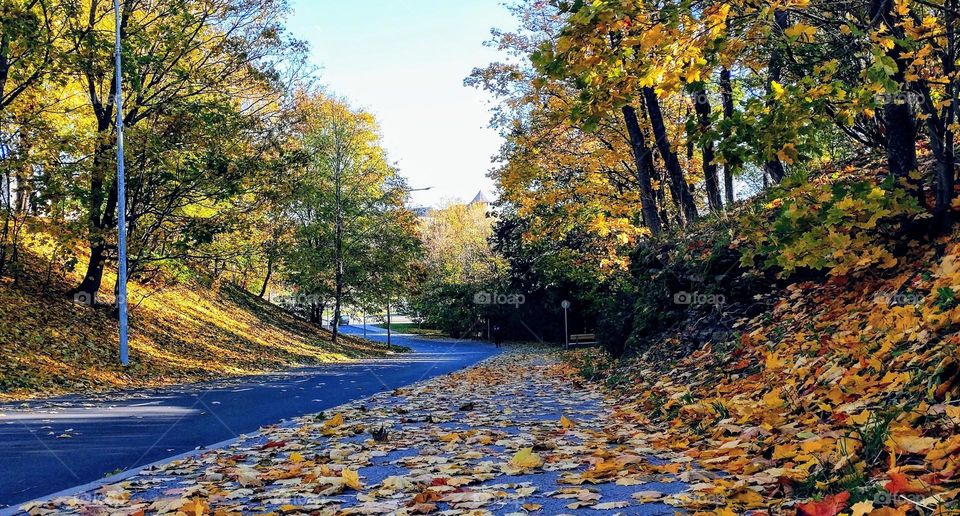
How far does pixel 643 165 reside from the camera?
617 inches

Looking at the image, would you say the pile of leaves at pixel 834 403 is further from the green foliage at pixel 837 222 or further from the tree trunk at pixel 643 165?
the tree trunk at pixel 643 165

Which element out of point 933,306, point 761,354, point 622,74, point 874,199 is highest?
point 622,74

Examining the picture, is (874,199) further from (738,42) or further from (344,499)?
(344,499)

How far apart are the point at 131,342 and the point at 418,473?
50.2 feet

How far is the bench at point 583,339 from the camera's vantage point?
34.5m

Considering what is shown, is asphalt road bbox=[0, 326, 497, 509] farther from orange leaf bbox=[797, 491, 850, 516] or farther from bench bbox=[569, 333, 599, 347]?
bench bbox=[569, 333, 599, 347]

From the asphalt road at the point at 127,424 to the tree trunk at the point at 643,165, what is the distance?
284 inches

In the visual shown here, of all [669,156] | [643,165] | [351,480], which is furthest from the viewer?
[643,165]

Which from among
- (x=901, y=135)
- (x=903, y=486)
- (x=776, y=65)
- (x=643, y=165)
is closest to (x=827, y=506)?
(x=903, y=486)

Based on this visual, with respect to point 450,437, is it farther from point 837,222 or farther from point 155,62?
point 155,62

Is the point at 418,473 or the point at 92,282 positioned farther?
the point at 92,282

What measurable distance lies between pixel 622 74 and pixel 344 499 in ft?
13.0

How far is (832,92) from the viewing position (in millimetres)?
5125

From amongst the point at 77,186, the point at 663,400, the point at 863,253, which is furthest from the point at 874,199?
the point at 77,186
